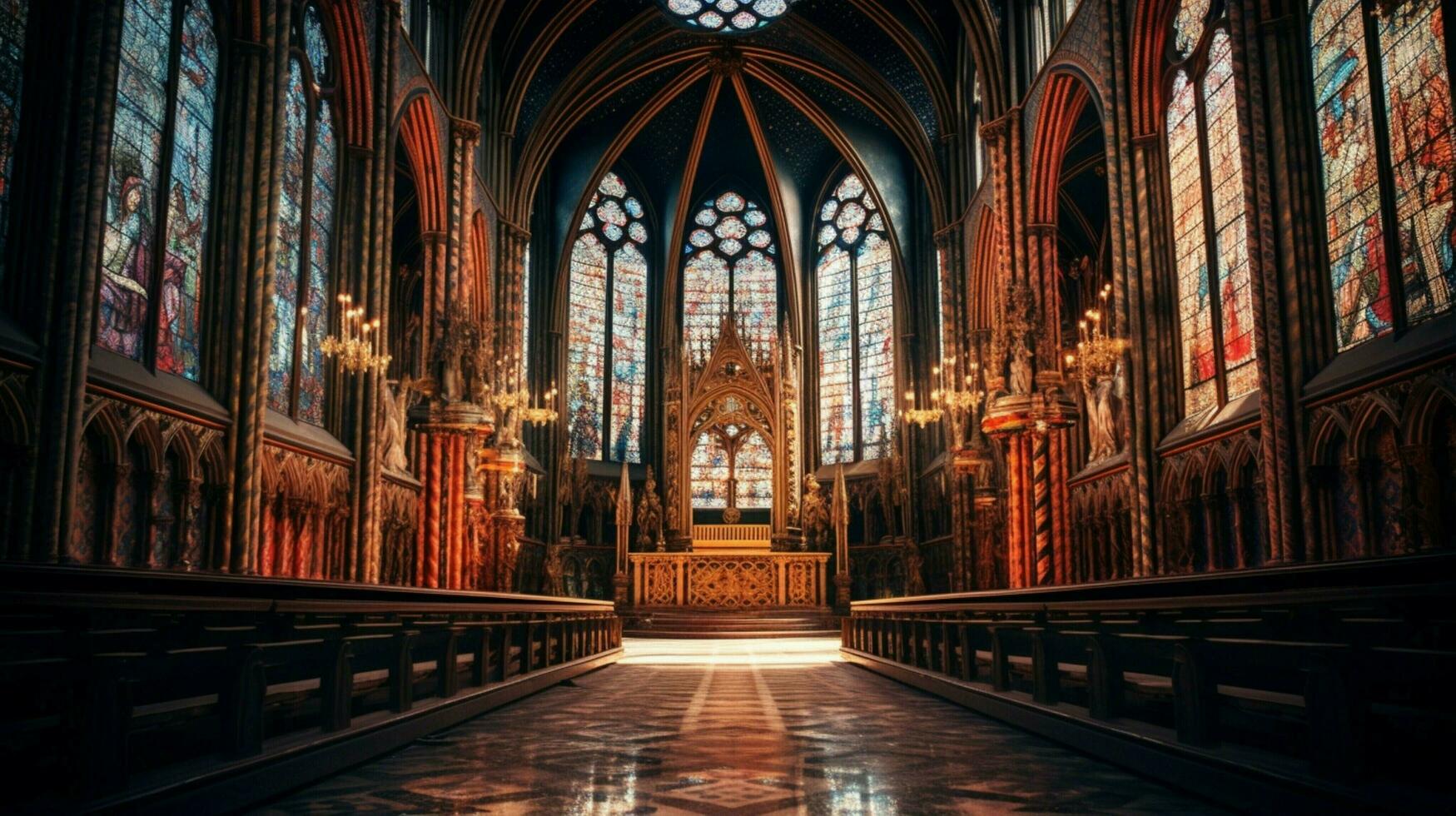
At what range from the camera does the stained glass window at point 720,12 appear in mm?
30094

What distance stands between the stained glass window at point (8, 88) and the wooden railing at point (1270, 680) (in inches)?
385

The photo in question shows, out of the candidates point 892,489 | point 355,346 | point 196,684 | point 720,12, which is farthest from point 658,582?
point 196,684

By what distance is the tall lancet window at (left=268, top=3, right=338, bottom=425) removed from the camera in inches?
664

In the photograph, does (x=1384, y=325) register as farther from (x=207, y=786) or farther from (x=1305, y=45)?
(x=207, y=786)

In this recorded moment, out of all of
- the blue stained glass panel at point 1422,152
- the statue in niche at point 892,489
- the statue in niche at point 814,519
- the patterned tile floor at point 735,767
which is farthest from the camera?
the statue in niche at point 814,519

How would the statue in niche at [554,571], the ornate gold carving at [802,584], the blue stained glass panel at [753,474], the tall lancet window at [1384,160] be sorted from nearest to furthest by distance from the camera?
the tall lancet window at [1384,160]
the ornate gold carving at [802,584]
the statue in niche at [554,571]
the blue stained glass panel at [753,474]

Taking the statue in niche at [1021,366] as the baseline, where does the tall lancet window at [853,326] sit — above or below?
above

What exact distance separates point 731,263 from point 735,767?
32.6 metres

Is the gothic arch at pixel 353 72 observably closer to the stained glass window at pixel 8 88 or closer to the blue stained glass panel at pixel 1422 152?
the stained glass window at pixel 8 88

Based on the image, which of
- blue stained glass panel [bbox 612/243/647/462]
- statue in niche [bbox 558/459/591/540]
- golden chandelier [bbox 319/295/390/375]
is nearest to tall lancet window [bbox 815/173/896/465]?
blue stained glass panel [bbox 612/243/647/462]

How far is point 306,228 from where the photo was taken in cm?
1752

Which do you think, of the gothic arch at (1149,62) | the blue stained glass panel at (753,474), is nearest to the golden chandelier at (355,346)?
the gothic arch at (1149,62)

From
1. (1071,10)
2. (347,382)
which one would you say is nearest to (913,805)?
(347,382)

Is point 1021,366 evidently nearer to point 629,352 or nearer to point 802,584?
point 802,584
